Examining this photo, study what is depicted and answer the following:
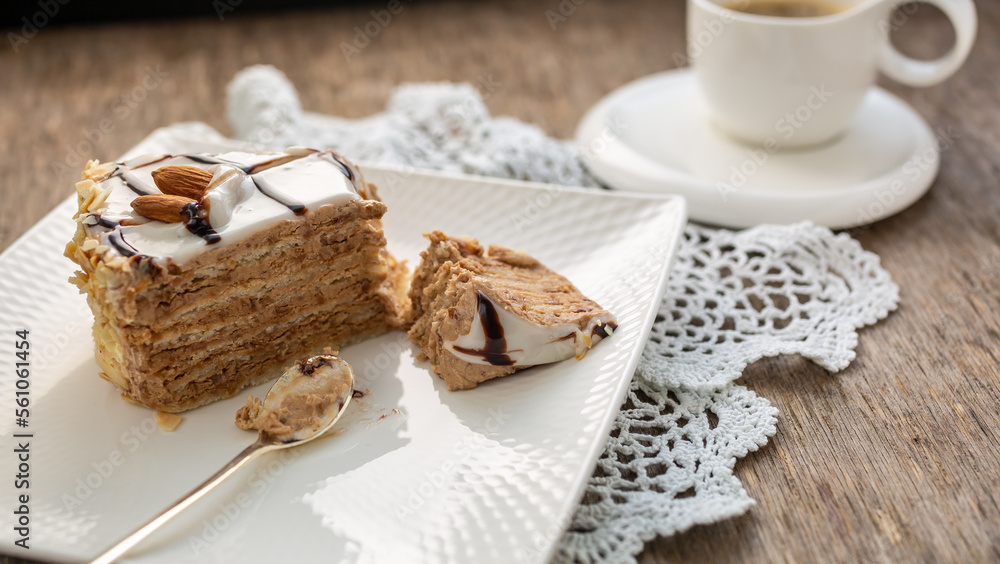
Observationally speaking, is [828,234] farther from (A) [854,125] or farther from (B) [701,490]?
(B) [701,490]

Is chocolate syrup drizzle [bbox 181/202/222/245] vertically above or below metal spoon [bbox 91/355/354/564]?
above

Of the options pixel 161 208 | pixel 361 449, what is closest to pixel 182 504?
pixel 361 449

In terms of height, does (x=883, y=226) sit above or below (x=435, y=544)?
below

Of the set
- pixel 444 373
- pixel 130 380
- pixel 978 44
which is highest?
pixel 130 380

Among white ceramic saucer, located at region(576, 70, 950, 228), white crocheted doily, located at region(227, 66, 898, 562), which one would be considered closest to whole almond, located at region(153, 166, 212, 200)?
white crocheted doily, located at region(227, 66, 898, 562)

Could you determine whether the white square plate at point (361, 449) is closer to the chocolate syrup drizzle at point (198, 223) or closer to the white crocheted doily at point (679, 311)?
the white crocheted doily at point (679, 311)

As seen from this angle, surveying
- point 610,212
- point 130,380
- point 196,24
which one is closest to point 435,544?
point 130,380

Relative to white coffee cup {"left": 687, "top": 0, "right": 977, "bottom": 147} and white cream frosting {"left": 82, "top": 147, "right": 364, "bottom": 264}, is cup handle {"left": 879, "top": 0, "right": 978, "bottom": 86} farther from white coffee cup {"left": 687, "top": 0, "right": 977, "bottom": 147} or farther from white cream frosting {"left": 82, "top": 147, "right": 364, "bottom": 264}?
white cream frosting {"left": 82, "top": 147, "right": 364, "bottom": 264}
